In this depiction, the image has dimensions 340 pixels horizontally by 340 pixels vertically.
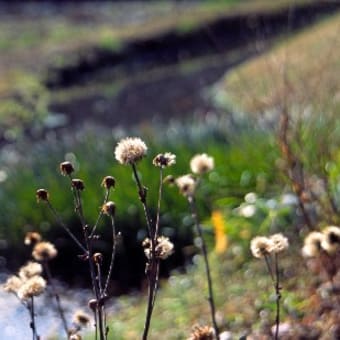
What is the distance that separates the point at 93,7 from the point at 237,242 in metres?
23.2

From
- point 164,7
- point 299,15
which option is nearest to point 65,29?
point 164,7

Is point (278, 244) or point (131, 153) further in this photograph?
point (278, 244)

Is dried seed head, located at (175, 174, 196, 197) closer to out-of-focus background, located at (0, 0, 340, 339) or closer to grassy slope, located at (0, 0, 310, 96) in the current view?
out-of-focus background, located at (0, 0, 340, 339)

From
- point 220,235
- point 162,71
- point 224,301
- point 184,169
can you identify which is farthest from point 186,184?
point 162,71

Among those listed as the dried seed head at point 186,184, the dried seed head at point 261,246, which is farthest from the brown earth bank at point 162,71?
the dried seed head at point 261,246

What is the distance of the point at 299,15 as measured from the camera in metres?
19.8

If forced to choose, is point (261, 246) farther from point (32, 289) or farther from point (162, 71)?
point (162, 71)

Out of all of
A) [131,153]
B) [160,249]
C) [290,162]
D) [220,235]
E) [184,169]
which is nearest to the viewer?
[131,153]

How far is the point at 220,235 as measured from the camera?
224 inches

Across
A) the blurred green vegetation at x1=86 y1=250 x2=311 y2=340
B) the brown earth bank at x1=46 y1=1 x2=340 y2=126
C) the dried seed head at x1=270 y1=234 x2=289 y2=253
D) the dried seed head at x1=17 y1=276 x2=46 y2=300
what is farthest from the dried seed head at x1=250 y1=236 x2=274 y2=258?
the brown earth bank at x1=46 y1=1 x2=340 y2=126

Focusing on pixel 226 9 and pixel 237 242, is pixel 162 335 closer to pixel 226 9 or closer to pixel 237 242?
pixel 237 242

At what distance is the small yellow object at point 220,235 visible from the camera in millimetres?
5621

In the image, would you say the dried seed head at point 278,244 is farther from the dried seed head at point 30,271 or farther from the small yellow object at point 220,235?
the small yellow object at point 220,235

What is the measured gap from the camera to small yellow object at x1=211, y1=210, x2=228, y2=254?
18.4ft
